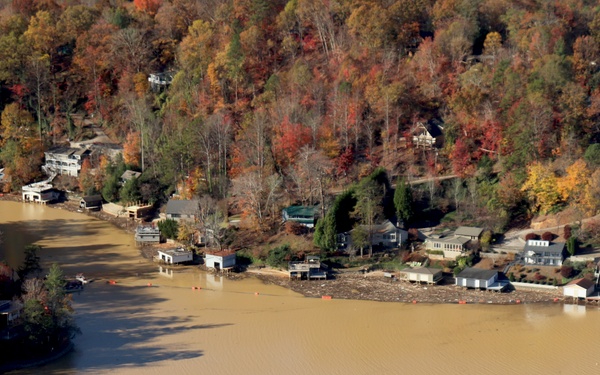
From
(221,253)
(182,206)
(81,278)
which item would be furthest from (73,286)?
(182,206)

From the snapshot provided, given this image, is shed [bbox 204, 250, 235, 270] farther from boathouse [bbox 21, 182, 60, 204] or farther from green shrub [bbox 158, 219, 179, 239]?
boathouse [bbox 21, 182, 60, 204]

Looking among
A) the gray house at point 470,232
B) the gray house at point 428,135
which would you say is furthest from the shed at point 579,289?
the gray house at point 428,135

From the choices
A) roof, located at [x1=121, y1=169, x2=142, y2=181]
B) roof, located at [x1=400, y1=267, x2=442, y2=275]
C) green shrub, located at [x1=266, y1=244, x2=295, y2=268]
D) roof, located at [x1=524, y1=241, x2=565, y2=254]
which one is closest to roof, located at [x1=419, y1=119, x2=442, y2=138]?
roof, located at [x1=524, y1=241, x2=565, y2=254]

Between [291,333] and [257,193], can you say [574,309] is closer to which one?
[291,333]

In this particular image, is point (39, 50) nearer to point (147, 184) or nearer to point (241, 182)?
point (147, 184)

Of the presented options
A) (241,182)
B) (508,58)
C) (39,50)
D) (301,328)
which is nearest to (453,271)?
(301,328)

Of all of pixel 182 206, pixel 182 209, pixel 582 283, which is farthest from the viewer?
pixel 182 206

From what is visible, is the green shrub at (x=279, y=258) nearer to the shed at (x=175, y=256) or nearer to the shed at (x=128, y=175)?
the shed at (x=175, y=256)
